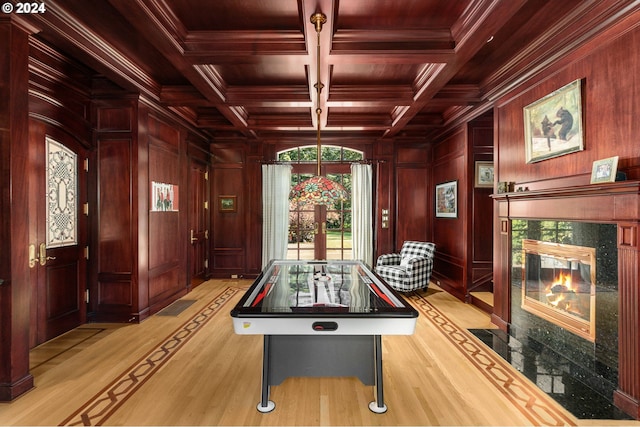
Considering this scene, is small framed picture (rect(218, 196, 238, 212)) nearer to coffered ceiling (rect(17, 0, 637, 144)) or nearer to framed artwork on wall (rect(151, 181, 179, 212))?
framed artwork on wall (rect(151, 181, 179, 212))

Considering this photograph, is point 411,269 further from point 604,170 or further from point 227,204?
point 227,204

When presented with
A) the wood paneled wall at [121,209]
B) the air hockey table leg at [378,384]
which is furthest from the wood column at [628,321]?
the wood paneled wall at [121,209]

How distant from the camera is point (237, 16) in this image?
2.64m

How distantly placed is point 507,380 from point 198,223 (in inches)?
209

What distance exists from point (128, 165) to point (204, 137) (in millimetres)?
2306

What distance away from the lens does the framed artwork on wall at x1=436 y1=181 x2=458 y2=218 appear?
535cm

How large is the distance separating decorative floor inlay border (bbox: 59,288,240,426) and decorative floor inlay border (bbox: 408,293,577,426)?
114 inches

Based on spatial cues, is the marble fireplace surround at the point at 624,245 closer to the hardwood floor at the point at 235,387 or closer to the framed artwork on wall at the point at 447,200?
the hardwood floor at the point at 235,387

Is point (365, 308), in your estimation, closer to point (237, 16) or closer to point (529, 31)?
point (237, 16)

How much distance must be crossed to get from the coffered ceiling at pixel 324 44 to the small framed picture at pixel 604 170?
1.04 m

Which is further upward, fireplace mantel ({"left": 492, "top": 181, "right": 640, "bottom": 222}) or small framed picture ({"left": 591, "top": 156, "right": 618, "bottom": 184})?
small framed picture ({"left": 591, "top": 156, "right": 618, "bottom": 184})

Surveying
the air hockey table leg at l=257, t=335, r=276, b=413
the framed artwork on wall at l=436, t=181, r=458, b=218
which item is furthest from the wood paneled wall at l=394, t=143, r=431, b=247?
the air hockey table leg at l=257, t=335, r=276, b=413

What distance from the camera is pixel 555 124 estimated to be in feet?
9.53

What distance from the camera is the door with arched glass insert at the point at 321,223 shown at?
21.9ft
